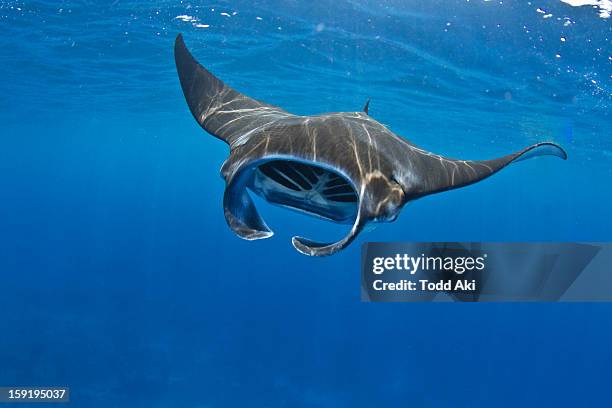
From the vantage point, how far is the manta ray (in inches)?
144

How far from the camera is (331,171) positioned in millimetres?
3738

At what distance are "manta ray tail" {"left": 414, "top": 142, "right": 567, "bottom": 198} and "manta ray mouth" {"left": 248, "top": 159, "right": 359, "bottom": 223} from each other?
800 mm

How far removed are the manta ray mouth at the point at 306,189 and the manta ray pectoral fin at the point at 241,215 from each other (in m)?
0.63

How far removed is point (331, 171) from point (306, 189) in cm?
112

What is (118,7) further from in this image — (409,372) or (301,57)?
(409,372)

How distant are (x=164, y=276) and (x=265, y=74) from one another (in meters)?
16.9

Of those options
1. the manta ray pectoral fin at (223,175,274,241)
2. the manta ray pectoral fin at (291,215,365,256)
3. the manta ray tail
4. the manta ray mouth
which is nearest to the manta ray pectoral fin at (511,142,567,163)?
the manta ray tail

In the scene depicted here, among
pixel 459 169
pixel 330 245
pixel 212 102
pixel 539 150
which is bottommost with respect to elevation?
pixel 330 245

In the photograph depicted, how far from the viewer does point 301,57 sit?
19.8 m

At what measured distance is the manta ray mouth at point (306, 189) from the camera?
4.70 metres

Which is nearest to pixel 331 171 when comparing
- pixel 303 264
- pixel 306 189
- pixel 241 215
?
pixel 241 215

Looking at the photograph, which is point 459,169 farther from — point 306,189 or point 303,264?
point 303,264

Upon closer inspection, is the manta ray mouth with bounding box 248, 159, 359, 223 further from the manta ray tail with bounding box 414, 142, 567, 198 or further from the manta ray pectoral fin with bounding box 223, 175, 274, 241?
the manta ray tail with bounding box 414, 142, 567, 198

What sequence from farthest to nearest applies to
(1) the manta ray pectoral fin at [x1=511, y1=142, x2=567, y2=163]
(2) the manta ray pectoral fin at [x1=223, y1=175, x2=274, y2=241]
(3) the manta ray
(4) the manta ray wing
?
(4) the manta ray wing < (1) the manta ray pectoral fin at [x1=511, y1=142, x2=567, y2=163] < (2) the manta ray pectoral fin at [x1=223, y1=175, x2=274, y2=241] < (3) the manta ray
